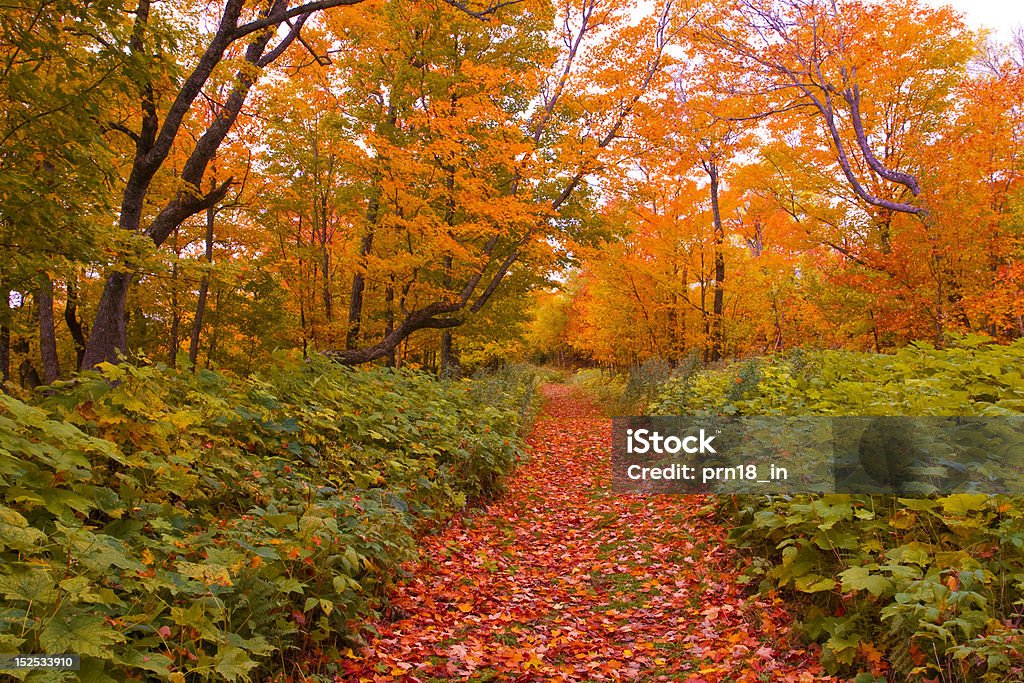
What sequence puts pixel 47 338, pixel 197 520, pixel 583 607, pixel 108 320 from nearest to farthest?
pixel 197 520 < pixel 583 607 < pixel 108 320 < pixel 47 338

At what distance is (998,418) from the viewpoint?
4480mm

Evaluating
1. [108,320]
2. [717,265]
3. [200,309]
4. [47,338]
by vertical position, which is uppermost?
[717,265]

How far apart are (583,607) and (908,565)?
251 centimetres

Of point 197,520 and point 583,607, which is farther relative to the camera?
point 583,607

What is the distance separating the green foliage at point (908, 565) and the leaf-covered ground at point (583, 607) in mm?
340

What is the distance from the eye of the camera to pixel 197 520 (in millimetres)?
3951

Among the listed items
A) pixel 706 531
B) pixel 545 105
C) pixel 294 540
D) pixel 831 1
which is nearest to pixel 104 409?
pixel 294 540

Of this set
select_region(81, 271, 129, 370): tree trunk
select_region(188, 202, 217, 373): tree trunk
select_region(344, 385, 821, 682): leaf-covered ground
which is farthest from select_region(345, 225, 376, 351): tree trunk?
select_region(344, 385, 821, 682): leaf-covered ground

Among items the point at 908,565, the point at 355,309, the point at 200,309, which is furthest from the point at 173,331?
the point at 908,565

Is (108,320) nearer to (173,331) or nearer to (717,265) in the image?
(173,331)

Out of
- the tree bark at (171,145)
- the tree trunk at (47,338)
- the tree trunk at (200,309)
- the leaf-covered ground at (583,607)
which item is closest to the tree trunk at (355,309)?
the tree trunk at (200,309)

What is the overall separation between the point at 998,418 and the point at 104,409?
6703mm

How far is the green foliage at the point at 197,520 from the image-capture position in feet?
→ 8.51

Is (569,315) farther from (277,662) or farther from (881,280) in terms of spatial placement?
(277,662)
